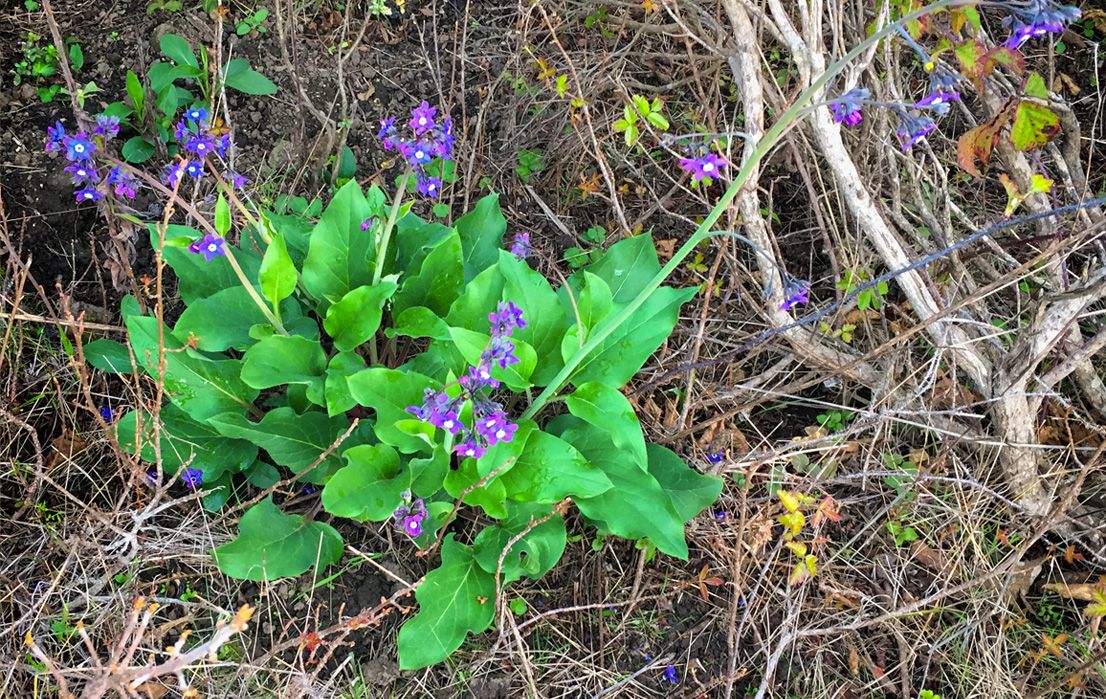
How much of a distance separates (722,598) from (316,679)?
1.41 metres

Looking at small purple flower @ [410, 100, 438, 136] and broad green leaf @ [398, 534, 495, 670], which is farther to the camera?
broad green leaf @ [398, 534, 495, 670]

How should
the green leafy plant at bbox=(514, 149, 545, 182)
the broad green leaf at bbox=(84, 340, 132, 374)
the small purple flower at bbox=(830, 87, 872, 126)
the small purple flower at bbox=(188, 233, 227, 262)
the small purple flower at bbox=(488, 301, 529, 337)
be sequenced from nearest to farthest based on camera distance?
1. the small purple flower at bbox=(830, 87, 872, 126)
2. the small purple flower at bbox=(488, 301, 529, 337)
3. the small purple flower at bbox=(188, 233, 227, 262)
4. the broad green leaf at bbox=(84, 340, 132, 374)
5. the green leafy plant at bbox=(514, 149, 545, 182)

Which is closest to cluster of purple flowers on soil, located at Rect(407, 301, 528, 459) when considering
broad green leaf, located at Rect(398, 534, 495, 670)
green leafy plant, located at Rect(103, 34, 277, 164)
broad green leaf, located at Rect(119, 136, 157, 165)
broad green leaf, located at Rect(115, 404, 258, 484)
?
broad green leaf, located at Rect(398, 534, 495, 670)

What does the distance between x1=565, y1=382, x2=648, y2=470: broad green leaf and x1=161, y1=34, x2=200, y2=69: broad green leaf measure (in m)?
2.05

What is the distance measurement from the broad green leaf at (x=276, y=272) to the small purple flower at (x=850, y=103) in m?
1.48

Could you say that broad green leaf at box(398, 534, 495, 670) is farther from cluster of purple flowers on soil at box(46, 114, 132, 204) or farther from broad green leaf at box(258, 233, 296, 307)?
cluster of purple flowers on soil at box(46, 114, 132, 204)

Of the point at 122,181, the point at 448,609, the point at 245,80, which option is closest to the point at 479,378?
the point at 448,609

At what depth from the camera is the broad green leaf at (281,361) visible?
2230 mm

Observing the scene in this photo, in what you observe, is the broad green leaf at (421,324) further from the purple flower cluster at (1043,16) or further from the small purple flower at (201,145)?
the purple flower cluster at (1043,16)

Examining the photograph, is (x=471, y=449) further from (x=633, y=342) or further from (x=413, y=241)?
(x=413, y=241)

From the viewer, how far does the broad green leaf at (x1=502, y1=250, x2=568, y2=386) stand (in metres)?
2.32

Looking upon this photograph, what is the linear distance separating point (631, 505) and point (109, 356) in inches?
70.1

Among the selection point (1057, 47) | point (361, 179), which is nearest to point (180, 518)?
point (361, 179)

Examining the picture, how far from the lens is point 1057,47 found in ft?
11.1
